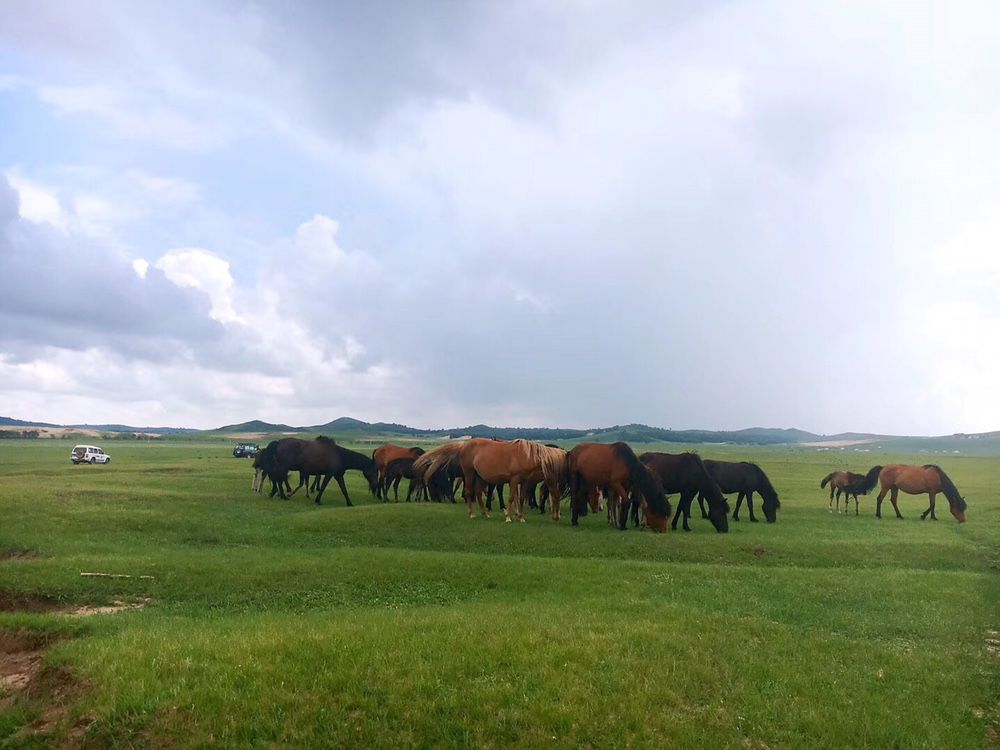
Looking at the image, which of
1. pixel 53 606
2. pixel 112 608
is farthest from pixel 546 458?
pixel 53 606

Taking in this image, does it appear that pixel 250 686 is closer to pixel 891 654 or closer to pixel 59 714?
pixel 59 714

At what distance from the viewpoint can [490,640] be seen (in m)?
8.59

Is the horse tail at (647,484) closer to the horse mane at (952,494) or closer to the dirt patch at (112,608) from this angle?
the horse mane at (952,494)

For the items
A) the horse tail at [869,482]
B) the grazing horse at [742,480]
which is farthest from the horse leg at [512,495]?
the horse tail at [869,482]

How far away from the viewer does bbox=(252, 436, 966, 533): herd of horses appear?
21719 mm

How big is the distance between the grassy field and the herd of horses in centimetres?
316

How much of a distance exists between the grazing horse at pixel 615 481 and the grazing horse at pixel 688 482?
164cm

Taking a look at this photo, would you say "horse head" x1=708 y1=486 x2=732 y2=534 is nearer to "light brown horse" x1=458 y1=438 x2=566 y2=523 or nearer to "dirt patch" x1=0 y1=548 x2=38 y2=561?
"light brown horse" x1=458 y1=438 x2=566 y2=523

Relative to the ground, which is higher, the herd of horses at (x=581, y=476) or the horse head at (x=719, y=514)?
the herd of horses at (x=581, y=476)

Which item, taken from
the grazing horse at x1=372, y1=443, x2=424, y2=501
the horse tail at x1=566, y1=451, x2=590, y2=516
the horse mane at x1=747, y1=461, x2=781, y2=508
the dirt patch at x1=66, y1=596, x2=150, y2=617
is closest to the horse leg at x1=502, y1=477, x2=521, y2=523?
the horse tail at x1=566, y1=451, x2=590, y2=516

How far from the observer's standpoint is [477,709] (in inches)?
270

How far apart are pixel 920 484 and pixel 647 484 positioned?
53.2ft

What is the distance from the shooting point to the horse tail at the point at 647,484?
20844 mm

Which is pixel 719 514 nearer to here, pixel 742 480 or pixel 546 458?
pixel 742 480
